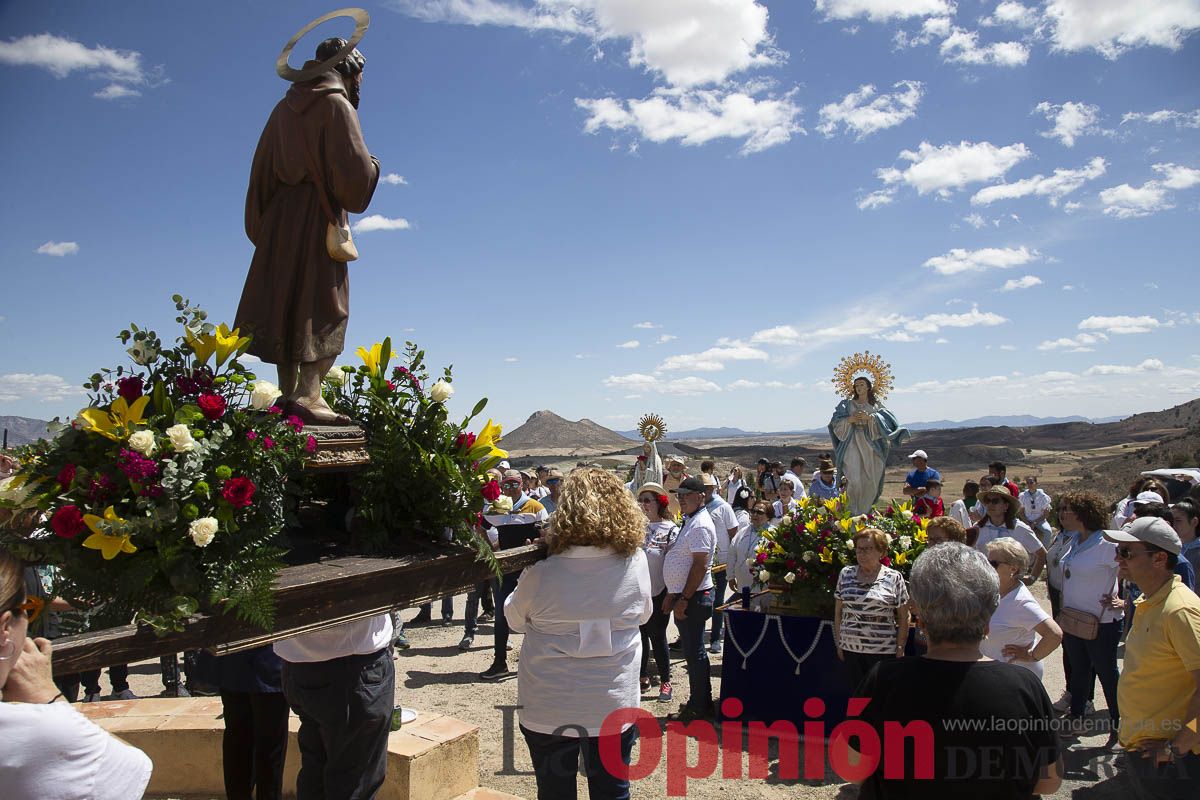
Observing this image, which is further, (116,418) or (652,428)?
(652,428)

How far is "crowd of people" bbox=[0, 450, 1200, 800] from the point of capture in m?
2.15

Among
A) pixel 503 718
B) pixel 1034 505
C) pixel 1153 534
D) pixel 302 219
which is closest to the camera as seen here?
pixel 302 219

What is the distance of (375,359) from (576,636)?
4.80ft

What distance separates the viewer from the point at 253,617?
2.42 meters

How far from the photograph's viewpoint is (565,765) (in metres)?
3.40

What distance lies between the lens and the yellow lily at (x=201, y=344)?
286 centimetres

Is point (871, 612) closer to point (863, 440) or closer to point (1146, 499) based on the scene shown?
point (1146, 499)

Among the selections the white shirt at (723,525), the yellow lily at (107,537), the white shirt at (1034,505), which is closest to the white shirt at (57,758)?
the yellow lily at (107,537)

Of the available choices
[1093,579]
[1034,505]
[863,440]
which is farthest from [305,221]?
[1034,505]

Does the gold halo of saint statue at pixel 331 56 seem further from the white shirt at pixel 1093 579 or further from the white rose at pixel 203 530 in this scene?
the white shirt at pixel 1093 579

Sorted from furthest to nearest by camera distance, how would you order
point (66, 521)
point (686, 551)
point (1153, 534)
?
point (686, 551) < point (1153, 534) < point (66, 521)

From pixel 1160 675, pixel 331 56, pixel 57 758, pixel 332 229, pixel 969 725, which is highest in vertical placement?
pixel 331 56

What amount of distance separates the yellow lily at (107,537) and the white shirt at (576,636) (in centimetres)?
148

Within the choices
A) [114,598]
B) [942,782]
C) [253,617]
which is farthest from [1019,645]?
[114,598]
